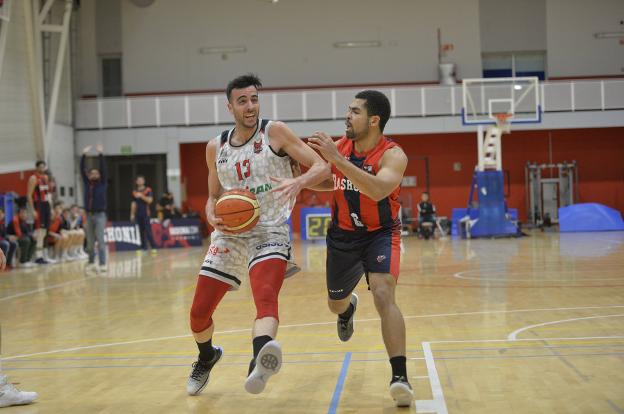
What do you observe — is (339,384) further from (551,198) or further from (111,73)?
(111,73)

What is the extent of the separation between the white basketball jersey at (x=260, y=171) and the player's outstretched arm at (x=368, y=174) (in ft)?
0.89

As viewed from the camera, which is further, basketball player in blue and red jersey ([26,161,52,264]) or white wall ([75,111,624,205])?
white wall ([75,111,624,205])

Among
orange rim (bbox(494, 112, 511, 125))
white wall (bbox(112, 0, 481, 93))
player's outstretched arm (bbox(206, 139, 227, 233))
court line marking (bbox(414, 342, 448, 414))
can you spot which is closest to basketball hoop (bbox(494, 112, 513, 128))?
orange rim (bbox(494, 112, 511, 125))

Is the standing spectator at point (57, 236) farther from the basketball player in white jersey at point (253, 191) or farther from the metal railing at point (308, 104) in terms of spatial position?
the basketball player in white jersey at point (253, 191)

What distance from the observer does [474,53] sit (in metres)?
31.2

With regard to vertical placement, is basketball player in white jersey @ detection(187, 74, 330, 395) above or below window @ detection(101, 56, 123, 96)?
below

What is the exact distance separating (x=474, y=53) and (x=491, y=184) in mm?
9677

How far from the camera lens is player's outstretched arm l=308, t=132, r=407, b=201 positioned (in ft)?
14.9

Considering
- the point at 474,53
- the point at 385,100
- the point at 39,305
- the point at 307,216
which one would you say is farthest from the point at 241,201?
the point at 474,53

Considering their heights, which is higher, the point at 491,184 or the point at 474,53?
the point at 474,53

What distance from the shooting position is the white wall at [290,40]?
3122 cm

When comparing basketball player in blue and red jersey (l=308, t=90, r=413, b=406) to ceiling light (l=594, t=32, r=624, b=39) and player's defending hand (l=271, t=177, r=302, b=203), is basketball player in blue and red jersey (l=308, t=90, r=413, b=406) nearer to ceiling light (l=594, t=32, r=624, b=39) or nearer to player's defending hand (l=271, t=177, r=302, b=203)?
player's defending hand (l=271, t=177, r=302, b=203)

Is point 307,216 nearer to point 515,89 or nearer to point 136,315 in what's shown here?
point 515,89

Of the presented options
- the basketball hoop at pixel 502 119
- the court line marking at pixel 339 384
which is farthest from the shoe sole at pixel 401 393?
the basketball hoop at pixel 502 119
